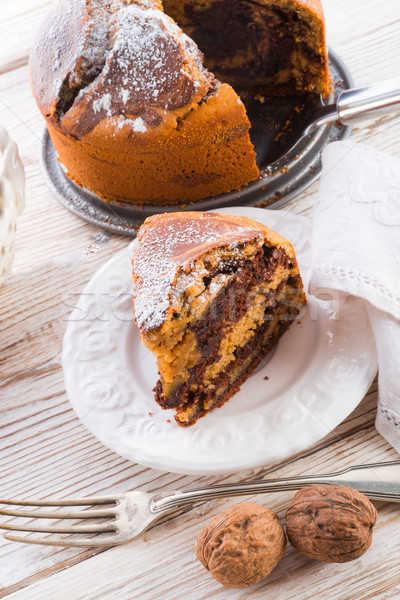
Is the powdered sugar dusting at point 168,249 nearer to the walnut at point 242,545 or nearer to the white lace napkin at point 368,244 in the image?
the white lace napkin at point 368,244

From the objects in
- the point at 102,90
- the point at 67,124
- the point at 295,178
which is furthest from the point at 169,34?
the point at 295,178

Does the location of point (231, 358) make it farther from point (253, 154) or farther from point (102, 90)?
point (102, 90)

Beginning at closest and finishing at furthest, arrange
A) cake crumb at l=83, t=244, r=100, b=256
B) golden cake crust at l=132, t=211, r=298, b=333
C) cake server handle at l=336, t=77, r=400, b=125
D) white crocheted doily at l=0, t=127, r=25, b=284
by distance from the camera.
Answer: golden cake crust at l=132, t=211, r=298, b=333, white crocheted doily at l=0, t=127, r=25, b=284, cake server handle at l=336, t=77, r=400, b=125, cake crumb at l=83, t=244, r=100, b=256

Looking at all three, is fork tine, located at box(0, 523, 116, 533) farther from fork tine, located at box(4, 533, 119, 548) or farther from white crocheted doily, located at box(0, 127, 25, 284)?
white crocheted doily, located at box(0, 127, 25, 284)

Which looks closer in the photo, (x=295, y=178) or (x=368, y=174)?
(x=368, y=174)

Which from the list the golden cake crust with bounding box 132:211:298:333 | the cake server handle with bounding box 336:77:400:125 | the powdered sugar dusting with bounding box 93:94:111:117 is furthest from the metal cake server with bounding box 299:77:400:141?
the powdered sugar dusting with bounding box 93:94:111:117

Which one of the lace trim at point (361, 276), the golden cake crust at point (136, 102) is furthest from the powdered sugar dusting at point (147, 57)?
the lace trim at point (361, 276)
